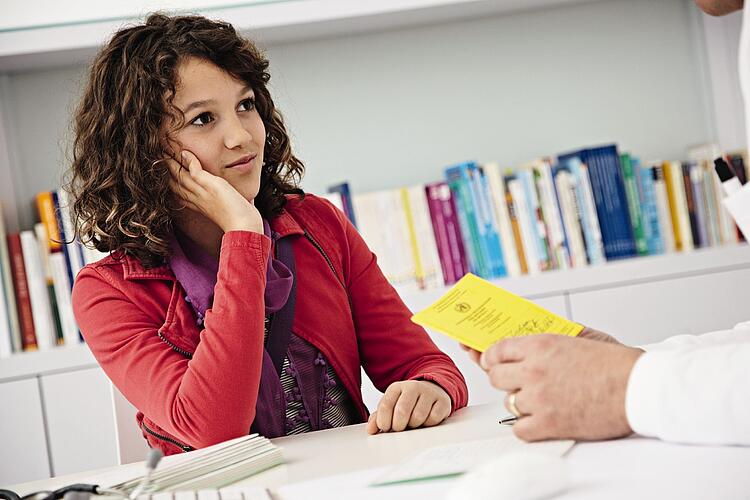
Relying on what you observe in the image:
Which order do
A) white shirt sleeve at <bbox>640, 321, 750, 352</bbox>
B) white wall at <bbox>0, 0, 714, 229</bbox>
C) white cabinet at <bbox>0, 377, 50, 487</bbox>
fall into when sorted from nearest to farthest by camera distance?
white shirt sleeve at <bbox>640, 321, 750, 352</bbox>, white cabinet at <bbox>0, 377, 50, 487</bbox>, white wall at <bbox>0, 0, 714, 229</bbox>

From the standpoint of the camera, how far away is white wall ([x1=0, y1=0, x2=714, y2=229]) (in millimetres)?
2697

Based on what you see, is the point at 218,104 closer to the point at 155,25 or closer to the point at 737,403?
the point at 155,25

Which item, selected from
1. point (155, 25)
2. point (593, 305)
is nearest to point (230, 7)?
point (155, 25)

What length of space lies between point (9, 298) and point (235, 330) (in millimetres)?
1296

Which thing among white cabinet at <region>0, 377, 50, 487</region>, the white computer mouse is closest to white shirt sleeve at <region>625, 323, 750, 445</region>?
the white computer mouse

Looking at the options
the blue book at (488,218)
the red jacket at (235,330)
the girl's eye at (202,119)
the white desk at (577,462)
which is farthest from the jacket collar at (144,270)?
the blue book at (488,218)

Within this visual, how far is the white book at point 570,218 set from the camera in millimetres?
2467

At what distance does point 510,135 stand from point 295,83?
0.70 meters

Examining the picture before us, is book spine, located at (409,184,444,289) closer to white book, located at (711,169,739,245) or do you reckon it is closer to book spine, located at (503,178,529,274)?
book spine, located at (503,178,529,274)

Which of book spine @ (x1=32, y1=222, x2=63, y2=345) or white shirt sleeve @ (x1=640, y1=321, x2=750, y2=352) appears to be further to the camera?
book spine @ (x1=32, y1=222, x2=63, y2=345)

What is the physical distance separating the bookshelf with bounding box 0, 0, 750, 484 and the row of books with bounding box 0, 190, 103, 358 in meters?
0.24

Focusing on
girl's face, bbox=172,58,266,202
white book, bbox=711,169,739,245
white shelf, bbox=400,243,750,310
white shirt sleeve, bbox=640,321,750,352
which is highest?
girl's face, bbox=172,58,266,202

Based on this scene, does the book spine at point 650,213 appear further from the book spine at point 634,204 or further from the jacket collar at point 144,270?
the jacket collar at point 144,270

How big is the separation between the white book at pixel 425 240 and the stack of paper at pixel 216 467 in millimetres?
1362
